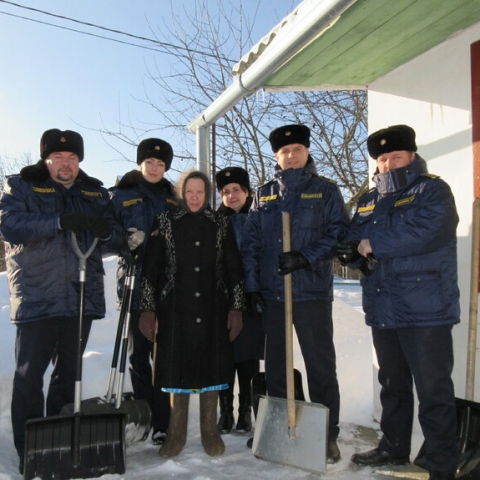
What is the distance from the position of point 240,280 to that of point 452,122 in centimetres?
180

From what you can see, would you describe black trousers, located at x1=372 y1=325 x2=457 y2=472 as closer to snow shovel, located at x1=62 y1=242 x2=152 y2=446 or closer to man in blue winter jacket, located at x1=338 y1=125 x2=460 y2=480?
man in blue winter jacket, located at x1=338 y1=125 x2=460 y2=480

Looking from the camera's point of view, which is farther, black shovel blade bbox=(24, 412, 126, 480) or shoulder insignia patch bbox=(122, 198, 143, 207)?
shoulder insignia patch bbox=(122, 198, 143, 207)

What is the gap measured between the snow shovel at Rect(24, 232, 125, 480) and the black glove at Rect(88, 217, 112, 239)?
3.02 ft

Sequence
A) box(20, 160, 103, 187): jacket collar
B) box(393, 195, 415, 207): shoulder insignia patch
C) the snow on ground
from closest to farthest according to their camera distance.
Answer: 1. box(393, 195, 415, 207): shoulder insignia patch
2. the snow on ground
3. box(20, 160, 103, 187): jacket collar

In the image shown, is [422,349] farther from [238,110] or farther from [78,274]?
[238,110]

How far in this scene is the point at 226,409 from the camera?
394 cm

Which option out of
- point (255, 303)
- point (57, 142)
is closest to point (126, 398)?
point (255, 303)

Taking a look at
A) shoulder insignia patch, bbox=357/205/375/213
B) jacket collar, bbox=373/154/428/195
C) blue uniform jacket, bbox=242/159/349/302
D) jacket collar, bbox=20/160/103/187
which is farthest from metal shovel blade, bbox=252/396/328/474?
jacket collar, bbox=20/160/103/187

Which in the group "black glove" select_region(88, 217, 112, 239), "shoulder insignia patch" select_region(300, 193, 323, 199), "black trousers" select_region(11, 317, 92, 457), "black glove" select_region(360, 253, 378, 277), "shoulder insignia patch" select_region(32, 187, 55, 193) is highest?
"shoulder insignia patch" select_region(32, 187, 55, 193)

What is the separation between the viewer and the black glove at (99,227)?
3.11 m

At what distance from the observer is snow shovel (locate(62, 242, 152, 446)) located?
3252 millimetres

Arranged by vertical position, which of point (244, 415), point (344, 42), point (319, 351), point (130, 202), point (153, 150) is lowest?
point (244, 415)

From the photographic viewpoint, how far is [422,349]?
9.22 feet

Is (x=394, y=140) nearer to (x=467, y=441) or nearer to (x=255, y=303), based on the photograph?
(x=255, y=303)
